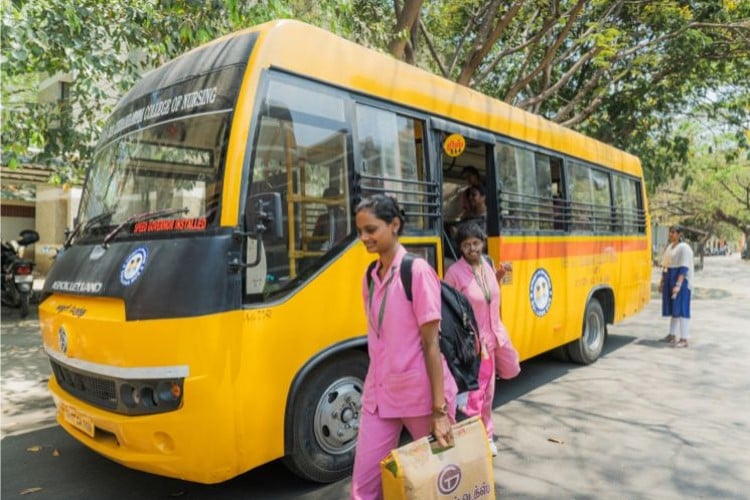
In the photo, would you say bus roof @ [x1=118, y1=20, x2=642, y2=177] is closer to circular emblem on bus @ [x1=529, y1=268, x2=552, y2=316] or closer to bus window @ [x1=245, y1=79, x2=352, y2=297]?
bus window @ [x1=245, y1=79, x2=352, y2=297]

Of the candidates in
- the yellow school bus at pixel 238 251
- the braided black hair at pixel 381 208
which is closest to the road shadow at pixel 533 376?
the yellow school bus at pixel 238 251

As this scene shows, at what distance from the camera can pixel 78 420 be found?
3227 millimetres

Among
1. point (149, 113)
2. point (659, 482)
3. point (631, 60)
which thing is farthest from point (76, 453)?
point (631, 60)

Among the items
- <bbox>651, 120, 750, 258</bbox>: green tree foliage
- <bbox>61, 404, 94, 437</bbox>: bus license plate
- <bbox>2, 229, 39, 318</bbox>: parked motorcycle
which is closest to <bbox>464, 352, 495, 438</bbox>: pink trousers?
<bbox>61, 404, 94, 437</bbox>: bus license plate

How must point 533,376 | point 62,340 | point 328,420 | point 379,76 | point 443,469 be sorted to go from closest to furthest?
point 443,469, point 62,340, point 328,420, point 379,76, point 533,376

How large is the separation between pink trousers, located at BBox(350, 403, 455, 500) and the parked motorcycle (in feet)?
32.8

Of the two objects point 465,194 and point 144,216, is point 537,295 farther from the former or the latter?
point 144,216

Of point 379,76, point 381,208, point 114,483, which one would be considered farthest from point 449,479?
point 379,76

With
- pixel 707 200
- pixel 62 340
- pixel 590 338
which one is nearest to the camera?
pixel 62 340

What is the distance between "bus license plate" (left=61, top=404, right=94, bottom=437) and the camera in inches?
123

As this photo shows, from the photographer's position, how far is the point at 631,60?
12.0 metres

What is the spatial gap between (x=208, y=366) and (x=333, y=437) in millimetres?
1120

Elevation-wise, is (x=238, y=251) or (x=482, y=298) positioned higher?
(x=238, y=251)

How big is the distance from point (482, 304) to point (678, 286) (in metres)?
5.89
